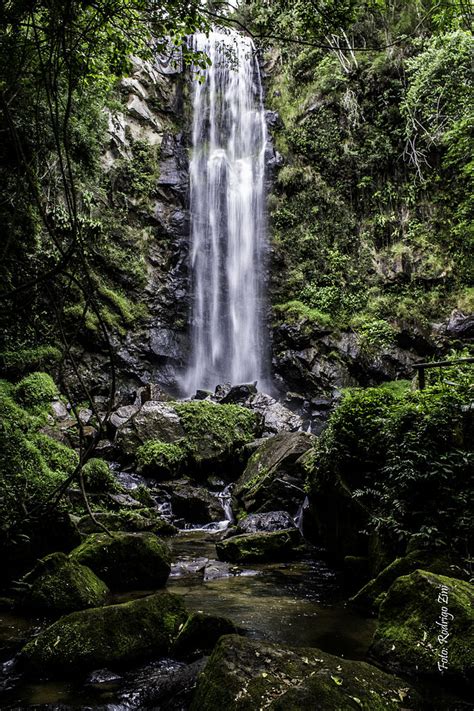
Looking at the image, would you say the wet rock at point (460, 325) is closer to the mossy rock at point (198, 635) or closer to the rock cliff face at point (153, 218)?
the rock cliff face at point (153, 218)

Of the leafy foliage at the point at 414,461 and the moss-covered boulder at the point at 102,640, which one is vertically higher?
the leafy foliage at the point at 414,461

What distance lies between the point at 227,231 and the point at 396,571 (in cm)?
1733

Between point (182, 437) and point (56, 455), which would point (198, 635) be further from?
Result: point (182, 437)

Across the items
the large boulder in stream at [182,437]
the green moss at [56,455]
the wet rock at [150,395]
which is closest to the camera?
the green moss at [56,455]

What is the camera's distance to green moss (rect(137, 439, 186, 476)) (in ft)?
34.4

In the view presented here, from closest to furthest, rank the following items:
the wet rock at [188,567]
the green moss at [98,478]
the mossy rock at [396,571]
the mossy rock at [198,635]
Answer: the mossy rock at [198,635] → the mossy rock at [396,571] → the wet rock at [188,567] → the green moss at [98,478]

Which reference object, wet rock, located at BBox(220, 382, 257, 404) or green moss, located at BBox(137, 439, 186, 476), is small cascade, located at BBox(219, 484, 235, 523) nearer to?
green moss, located at BBox(137, 439, 186, 476)

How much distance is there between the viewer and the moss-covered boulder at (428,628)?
321cm

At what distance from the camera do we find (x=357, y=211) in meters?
19.0

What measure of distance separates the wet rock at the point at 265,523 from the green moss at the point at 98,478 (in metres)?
2.57

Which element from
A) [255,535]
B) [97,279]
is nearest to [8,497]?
[255,535]

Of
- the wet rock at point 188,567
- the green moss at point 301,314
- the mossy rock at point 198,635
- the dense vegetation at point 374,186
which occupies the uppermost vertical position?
the dense vegetation at point 374,186

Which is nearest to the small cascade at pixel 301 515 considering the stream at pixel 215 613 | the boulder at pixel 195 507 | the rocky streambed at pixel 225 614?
the rocky streambed at pixel 225 614

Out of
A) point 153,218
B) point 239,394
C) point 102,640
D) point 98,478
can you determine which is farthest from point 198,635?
point 153,218
